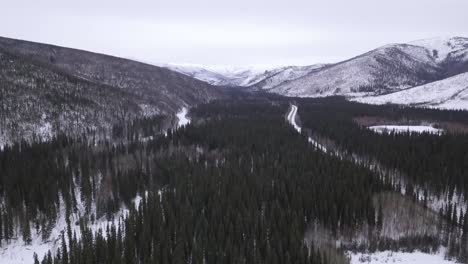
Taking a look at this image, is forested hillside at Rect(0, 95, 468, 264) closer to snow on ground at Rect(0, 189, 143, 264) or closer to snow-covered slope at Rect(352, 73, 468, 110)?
snow on ground at Rect(0, 189, 143, 264)

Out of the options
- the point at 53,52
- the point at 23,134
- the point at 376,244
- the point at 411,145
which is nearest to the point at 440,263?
the point at 376,244

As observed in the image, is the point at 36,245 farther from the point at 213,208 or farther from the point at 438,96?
the point at 438,96

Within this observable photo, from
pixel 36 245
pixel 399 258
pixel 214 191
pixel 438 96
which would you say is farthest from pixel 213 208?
pixel 438 96

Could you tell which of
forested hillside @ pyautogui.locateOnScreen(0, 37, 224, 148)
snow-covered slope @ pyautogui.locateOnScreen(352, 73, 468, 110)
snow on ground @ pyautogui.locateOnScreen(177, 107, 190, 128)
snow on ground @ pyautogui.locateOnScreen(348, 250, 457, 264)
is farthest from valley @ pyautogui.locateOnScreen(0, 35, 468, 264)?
snow-covered slope @ pyautogui.locateOnScreen(352, 73, 468, 110)

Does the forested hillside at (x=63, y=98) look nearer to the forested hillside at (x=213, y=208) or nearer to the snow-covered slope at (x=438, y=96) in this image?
the forested hillside at (x=213, y=208)

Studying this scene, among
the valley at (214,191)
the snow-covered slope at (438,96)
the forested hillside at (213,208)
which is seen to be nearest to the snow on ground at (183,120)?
the valley at (214,191)

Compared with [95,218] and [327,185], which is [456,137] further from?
[95,218]
